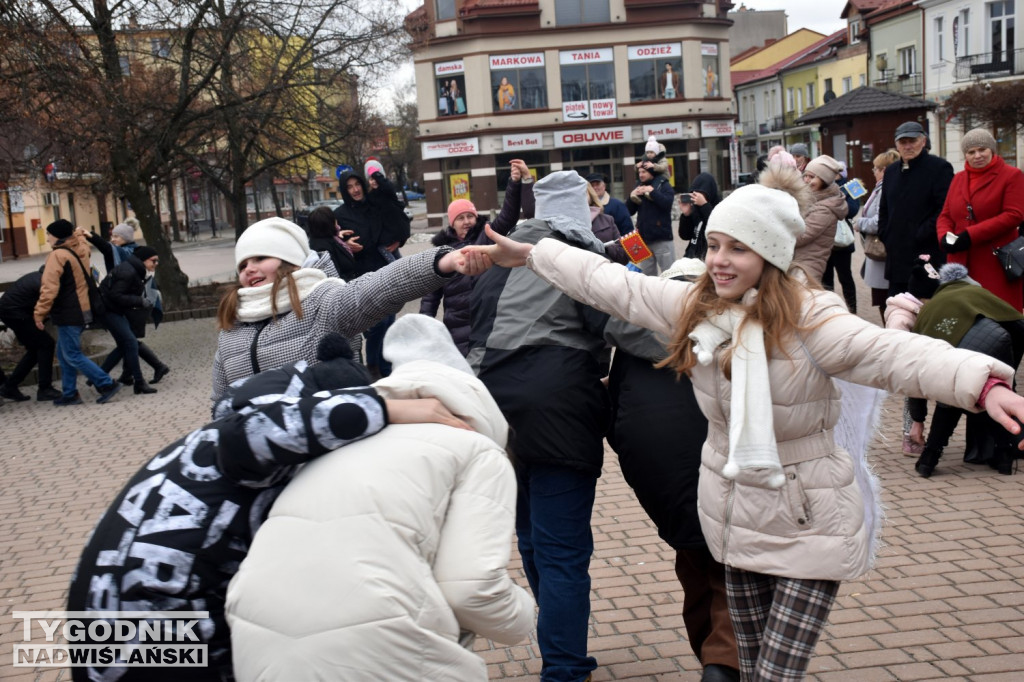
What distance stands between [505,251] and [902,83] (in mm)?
55119

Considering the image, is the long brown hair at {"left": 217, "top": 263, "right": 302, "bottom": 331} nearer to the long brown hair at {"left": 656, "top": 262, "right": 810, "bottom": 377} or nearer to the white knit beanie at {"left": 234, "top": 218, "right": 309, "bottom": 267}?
the white knit beanie at {"left": 234, "top": 218, "right": 309, "bottom": 267}

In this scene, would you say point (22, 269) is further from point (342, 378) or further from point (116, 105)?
point (342, 378)

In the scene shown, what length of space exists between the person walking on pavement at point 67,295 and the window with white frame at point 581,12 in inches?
1806

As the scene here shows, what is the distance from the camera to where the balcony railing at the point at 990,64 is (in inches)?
1800

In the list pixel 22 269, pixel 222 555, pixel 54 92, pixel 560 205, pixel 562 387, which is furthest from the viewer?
pixel 22 269

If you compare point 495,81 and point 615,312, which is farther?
point 495,81

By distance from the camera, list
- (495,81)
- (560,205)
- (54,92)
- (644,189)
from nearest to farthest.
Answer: (560,205) < (644,189) < (54,92) < (495,81)

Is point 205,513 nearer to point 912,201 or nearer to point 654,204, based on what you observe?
point 912,201

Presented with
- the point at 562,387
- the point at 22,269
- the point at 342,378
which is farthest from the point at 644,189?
the point at 22,269

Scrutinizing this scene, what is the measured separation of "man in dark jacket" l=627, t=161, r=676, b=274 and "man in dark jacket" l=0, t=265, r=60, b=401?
268 inches

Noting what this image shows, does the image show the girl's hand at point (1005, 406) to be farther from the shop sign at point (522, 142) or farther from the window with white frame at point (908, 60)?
the window with white frame at point (908, 60)

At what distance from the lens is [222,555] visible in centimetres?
241

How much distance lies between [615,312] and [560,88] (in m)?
52.7

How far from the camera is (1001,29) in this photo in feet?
153
